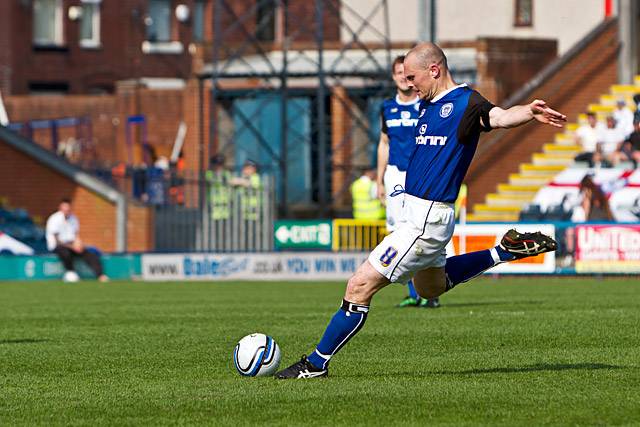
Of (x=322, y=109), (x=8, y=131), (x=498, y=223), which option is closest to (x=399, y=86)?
(x=498, y=223)

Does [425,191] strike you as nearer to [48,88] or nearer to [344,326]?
[344,326]

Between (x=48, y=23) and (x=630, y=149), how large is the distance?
105 ft

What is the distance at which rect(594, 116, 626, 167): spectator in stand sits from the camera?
32997mm

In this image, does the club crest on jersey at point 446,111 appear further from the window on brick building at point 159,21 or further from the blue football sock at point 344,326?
the window on brick building at point 159,21

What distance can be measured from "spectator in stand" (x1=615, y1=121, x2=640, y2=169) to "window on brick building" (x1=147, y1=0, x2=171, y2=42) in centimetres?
3179

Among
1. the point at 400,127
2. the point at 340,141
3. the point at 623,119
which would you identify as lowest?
the point at 340,141

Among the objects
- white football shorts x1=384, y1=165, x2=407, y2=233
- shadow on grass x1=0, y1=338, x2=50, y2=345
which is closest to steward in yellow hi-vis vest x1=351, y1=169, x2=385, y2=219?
white football shorts x1=384, y1=165, x2=407, y2=233

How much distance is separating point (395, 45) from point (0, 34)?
20579 mm

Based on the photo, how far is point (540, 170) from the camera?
3581cm

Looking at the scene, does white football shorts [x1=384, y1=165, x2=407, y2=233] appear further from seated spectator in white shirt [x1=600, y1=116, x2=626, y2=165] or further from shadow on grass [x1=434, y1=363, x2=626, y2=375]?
seated spectator in white shirt [x1=600, y1=116, x2=626, y2=165]

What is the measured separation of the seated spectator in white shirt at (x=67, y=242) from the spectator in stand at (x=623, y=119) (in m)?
11.6

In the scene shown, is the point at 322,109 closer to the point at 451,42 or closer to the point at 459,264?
the point at 451,42

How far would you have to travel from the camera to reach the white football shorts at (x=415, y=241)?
9.93 m

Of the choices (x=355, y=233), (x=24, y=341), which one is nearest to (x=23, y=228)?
(x=355, y=233)
